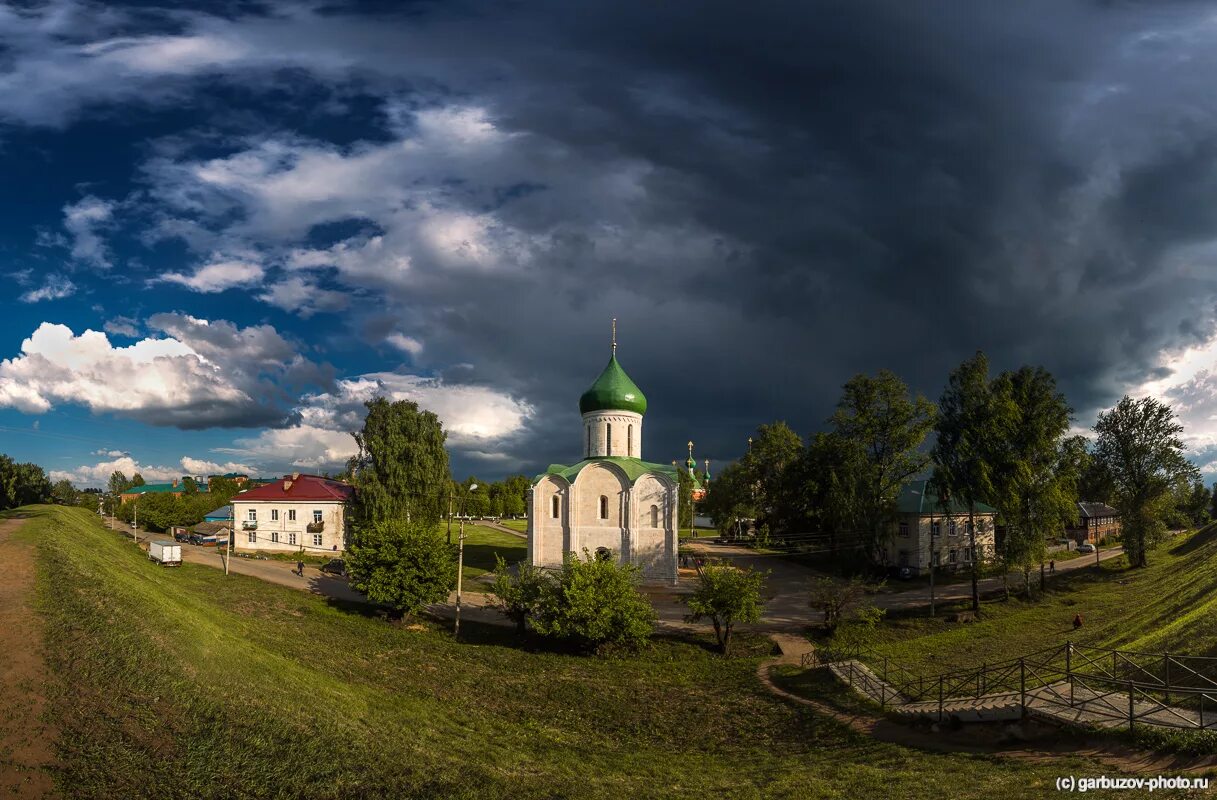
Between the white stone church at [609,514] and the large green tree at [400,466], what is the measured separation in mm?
7961

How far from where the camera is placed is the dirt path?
8.84m

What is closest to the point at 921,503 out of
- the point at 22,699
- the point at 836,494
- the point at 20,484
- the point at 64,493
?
the point at 836,494

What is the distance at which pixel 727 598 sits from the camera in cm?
2516

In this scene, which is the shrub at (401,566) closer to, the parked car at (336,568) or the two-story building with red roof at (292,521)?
the parked car at (336,568)

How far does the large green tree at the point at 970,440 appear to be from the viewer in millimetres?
31203

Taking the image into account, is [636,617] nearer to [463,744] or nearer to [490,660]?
[490,660]

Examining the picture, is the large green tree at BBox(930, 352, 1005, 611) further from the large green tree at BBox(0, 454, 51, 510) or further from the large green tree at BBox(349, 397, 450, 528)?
the large green tree at BBox(0, 454, 51, 510)

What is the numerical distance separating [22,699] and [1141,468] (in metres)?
48.9

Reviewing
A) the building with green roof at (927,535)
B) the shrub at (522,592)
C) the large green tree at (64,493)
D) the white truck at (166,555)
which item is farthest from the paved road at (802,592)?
the large green tree at (64,493)

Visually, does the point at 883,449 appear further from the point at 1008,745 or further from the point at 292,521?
the point at 292,521

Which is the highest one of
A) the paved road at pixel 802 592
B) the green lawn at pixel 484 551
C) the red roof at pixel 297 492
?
the red roof at pixel 297 492

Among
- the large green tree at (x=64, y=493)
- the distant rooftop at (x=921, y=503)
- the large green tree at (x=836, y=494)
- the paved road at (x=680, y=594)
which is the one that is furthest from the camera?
the large green tree at (x=64, y=493)

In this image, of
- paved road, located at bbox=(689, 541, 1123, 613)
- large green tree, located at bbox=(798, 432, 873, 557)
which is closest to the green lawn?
paved road, located at bbox=(689, 541, 1123, 613)

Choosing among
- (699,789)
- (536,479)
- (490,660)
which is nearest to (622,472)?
(536,479)
